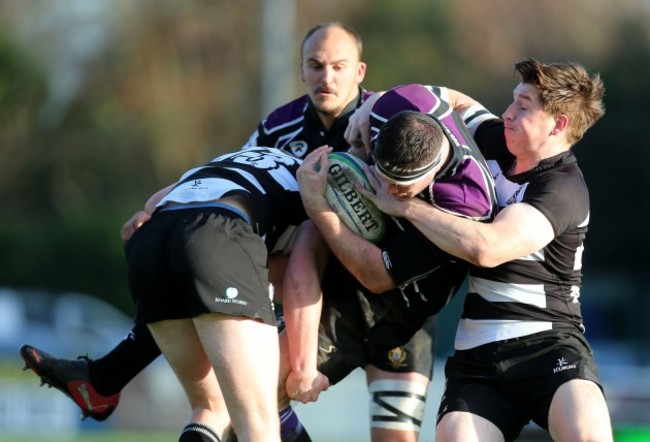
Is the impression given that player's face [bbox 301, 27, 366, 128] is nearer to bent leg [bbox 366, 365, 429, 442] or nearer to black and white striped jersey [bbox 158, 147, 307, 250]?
black and white striped jersey [bbox 158, 147, 307, 250]

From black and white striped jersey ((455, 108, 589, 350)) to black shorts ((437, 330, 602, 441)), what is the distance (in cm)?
6

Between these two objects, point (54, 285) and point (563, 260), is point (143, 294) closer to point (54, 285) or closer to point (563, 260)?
point (563, 260)

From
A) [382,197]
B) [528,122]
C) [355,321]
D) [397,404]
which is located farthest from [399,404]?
[528,122]

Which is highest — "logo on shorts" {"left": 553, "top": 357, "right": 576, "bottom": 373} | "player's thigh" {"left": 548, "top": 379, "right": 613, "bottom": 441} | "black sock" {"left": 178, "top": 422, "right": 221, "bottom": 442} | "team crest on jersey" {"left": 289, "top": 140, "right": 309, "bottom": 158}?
"team crest on jersey" {"left": 289, "top": 140, "right": 309, "bottom": 158}

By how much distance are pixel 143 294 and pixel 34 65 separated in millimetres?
23019

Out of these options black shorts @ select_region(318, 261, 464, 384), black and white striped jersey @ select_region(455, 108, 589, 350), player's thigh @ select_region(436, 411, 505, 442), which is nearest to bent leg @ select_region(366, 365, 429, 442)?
black shorts @ select_region(318, 261, 464, 384)

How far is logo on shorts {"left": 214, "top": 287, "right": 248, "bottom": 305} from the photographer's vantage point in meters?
5.05

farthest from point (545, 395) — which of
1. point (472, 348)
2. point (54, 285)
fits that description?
point (54, 285)

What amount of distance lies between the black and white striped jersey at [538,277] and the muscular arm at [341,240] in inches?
18.2

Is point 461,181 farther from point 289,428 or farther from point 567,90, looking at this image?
point 289,428

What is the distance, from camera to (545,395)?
526 centimetres

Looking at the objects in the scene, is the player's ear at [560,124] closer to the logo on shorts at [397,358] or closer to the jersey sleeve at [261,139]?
the logo on shorts at [397,358]

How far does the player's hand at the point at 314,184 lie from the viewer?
545 cm

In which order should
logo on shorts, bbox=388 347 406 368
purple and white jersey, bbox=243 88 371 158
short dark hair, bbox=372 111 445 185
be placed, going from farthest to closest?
purple and white jersey, bbox=243 88 371 158 → logo on shorts, bbox=388 347 406 368 → short dark hair, bbox=372 111 445 185
